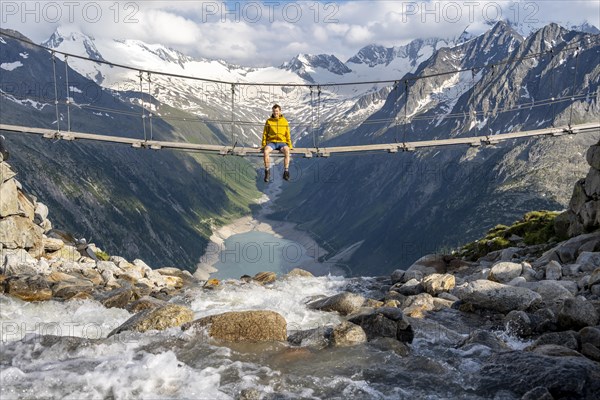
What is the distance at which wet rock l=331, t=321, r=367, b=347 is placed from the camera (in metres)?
12.9

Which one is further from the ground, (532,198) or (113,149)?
(113,149)

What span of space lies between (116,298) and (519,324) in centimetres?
1332

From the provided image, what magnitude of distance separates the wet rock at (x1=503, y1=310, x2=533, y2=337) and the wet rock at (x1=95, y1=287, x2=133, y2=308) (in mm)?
12736

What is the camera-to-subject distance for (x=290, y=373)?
11.2 m

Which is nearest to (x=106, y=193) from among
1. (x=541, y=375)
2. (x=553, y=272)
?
(x=553, y=272)

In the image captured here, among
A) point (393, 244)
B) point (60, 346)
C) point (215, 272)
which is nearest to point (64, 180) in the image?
point (215, 272)

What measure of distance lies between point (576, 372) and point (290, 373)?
216 inches

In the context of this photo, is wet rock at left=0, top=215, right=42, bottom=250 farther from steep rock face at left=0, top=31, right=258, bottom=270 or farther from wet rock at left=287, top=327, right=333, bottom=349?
steep rock face at left=0, top=31, right=258, bottom=270

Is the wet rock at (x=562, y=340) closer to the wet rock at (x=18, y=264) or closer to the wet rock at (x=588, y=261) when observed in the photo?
the wet rock at (x=588, y=261)

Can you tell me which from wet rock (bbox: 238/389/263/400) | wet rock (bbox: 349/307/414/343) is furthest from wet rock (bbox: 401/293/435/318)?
wet rock (bbox: 238/389/263/400)

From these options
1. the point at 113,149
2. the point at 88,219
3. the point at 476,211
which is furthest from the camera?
the point at 113,149

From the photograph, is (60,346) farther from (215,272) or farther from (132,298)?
(215,272)

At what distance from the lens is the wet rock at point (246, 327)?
13133mm

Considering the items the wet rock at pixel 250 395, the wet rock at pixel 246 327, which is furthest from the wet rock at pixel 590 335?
the wet rock at pixel 250 395
